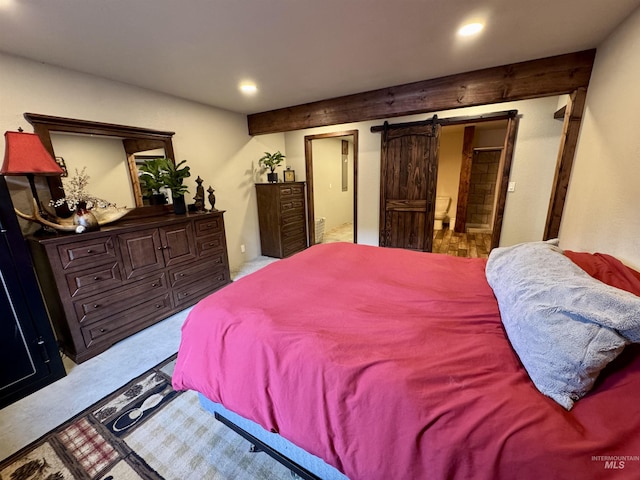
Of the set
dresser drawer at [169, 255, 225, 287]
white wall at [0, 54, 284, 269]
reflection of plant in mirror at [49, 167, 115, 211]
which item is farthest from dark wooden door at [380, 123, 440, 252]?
reflection of plant in mirror at [49, 167, 115, 211]

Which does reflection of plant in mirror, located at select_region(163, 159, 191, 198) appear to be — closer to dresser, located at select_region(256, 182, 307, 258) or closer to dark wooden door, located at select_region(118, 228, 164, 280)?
dark wooden door, located at select_region(118, 228, 164, 280)

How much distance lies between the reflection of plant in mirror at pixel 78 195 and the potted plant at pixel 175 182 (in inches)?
22.5

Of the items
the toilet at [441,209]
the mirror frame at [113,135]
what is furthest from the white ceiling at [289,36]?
the toilet at [441,209]

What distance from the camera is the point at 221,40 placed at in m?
1.72

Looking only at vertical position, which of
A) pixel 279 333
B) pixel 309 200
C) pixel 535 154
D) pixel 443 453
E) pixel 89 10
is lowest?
pixel 443 453

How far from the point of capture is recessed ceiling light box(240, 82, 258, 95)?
2531 millimetres

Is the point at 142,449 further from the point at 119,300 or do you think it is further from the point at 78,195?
the point at 78,195

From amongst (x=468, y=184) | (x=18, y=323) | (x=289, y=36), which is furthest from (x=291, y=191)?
(x=468, y=184)

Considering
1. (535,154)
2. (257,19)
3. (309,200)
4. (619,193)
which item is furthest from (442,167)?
(257,19)

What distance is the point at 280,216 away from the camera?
405 cm

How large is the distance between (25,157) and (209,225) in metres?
1.44

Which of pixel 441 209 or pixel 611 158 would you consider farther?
pixel 441 209

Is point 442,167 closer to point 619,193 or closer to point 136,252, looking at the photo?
point 619,193

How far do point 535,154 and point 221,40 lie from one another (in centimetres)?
359
